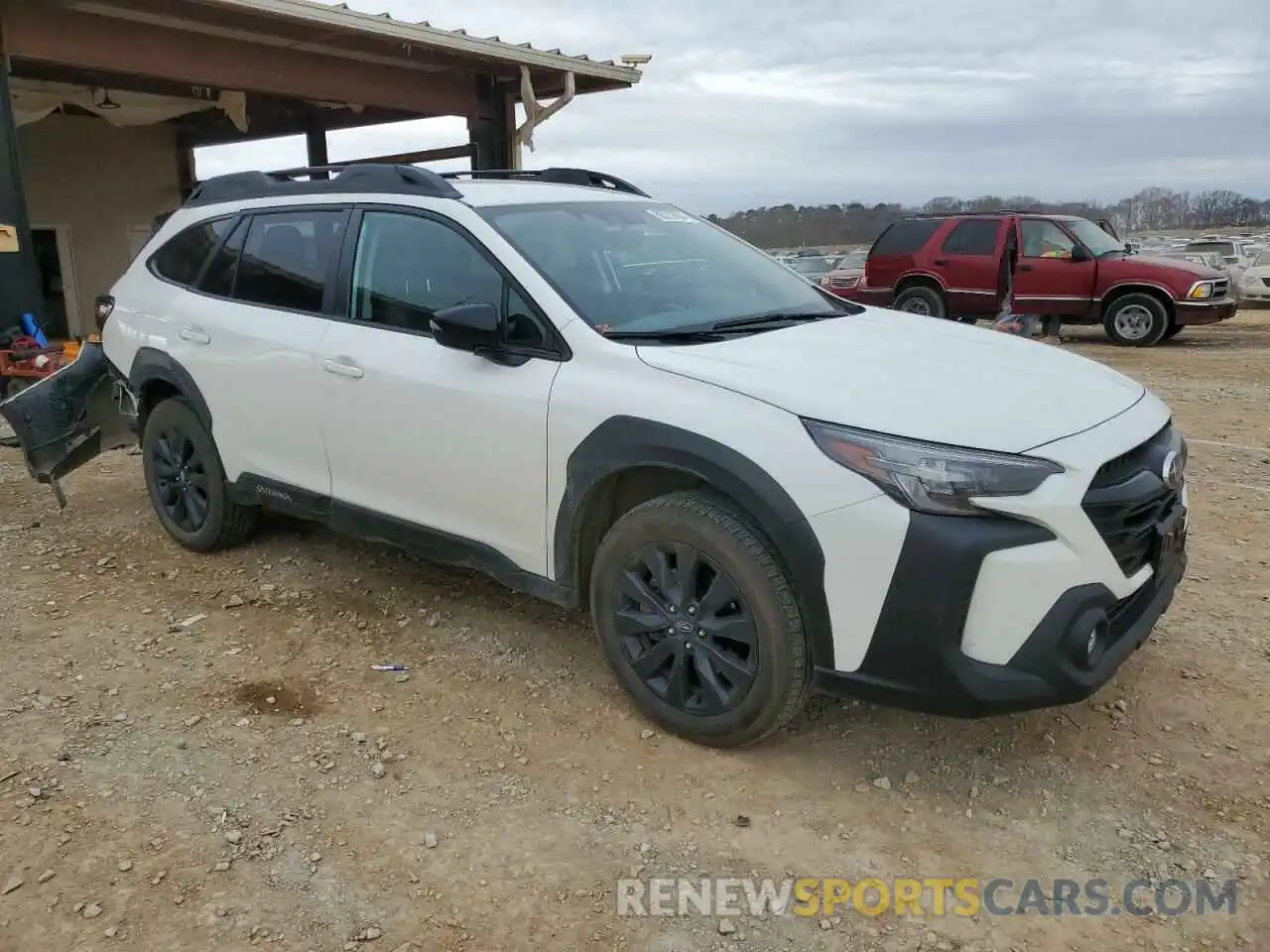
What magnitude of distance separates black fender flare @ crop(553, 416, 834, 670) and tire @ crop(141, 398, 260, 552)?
7.43 ft

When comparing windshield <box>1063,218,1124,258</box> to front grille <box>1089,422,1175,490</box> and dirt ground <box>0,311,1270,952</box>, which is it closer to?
dirt ground <box>0,311,1270,952</box>

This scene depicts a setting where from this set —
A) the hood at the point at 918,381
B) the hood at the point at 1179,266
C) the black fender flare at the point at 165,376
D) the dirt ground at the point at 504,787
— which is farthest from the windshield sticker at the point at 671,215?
the hood at the point at 1179,266

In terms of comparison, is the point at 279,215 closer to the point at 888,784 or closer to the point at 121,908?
the point at 121,908

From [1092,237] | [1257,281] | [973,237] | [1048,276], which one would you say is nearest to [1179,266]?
[1092,237]

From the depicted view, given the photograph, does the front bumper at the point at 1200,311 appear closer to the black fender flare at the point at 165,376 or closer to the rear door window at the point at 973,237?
the rear door window at the point at 973,237

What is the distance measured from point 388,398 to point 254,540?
6.27ft

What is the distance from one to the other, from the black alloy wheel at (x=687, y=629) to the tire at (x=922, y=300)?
1203 centimetres

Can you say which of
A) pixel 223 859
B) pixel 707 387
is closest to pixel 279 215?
pixel 707 387

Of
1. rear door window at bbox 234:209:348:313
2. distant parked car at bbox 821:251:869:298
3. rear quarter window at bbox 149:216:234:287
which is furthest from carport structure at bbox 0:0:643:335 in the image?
distant parked car at bbox 821:251:869:298

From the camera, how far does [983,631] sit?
2.69 m

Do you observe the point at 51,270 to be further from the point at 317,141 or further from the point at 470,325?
the point at 470,325

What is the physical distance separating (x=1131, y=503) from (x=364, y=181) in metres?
3.13

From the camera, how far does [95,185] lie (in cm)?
1520

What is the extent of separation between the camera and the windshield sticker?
14.3 ft
